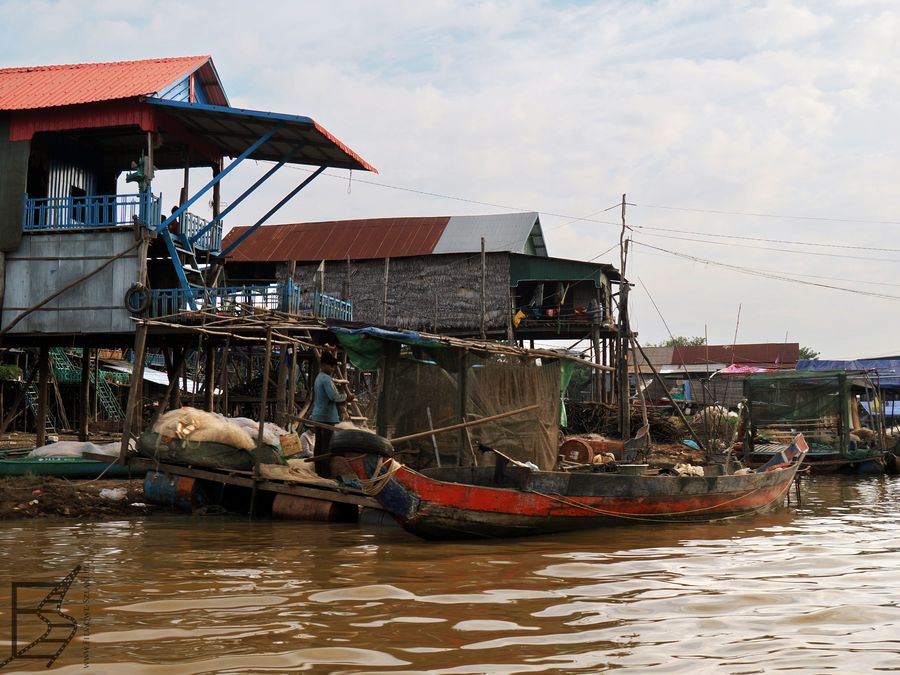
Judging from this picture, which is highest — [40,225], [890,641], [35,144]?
[35,144]

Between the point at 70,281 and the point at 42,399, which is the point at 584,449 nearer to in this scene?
the point at 70,281

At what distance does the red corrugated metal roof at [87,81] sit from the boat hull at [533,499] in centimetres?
909

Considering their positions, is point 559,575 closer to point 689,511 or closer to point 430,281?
point 689,511

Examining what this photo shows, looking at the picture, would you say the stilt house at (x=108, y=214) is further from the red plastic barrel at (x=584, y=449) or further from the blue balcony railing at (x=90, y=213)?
the red plastic barrel at (x=584, y=449)

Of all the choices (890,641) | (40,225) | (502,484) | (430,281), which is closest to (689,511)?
(502,484)

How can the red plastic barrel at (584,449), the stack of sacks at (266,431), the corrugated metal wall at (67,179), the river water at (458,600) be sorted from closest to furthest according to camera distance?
the river water at (458,600) → the stack of sacks at (266,431) → the corrugated metal wall at (67,179) → the red plastic barrel at (584,449)

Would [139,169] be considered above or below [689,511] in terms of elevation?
above

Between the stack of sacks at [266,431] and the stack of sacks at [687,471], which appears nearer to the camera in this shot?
the stack of sacks at [266,431]

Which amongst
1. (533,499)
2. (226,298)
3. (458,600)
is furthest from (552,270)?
(458,600)

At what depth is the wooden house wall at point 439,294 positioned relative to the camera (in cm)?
2534

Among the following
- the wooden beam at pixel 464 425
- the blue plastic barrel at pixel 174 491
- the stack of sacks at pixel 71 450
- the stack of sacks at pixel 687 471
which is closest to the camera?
the wooden beam at pixel 464 425

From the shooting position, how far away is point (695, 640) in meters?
4.68

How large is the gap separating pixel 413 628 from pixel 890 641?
2.62 meters

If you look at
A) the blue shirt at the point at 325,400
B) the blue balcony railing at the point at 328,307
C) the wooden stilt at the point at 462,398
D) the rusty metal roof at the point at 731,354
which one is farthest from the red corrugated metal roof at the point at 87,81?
the rusty metal roof at the point at 731,354
